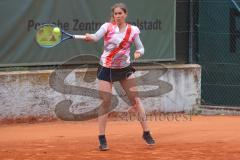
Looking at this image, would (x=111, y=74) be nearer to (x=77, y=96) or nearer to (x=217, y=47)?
(x=77, y=96)

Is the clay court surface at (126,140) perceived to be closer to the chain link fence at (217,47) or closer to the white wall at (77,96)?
the white wall at (77,96)

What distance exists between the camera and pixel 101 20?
453 inches

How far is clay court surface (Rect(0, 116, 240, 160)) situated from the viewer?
7375mm

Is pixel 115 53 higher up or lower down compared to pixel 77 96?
higher up

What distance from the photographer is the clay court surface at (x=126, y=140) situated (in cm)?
738


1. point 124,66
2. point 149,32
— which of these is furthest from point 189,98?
point 124,66

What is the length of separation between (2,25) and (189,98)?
4.00 m

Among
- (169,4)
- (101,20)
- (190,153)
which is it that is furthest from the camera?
(169,4)

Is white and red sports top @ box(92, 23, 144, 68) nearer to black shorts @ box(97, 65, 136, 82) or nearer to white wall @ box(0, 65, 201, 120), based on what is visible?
black shorts @ box(97, 65, 136, 82)

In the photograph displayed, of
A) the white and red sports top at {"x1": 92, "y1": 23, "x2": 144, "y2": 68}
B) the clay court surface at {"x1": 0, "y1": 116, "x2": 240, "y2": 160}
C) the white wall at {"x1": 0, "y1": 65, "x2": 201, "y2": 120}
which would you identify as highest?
the white and red sports top at {"x1": 92, "y1": 23, "x2": 144, "y2": 68}

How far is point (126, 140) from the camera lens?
28.8 ft

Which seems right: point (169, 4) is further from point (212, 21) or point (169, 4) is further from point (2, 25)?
point (2, 25)

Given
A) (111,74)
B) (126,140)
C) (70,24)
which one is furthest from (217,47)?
(111,74)

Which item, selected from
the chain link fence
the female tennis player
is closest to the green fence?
the chain link fence
